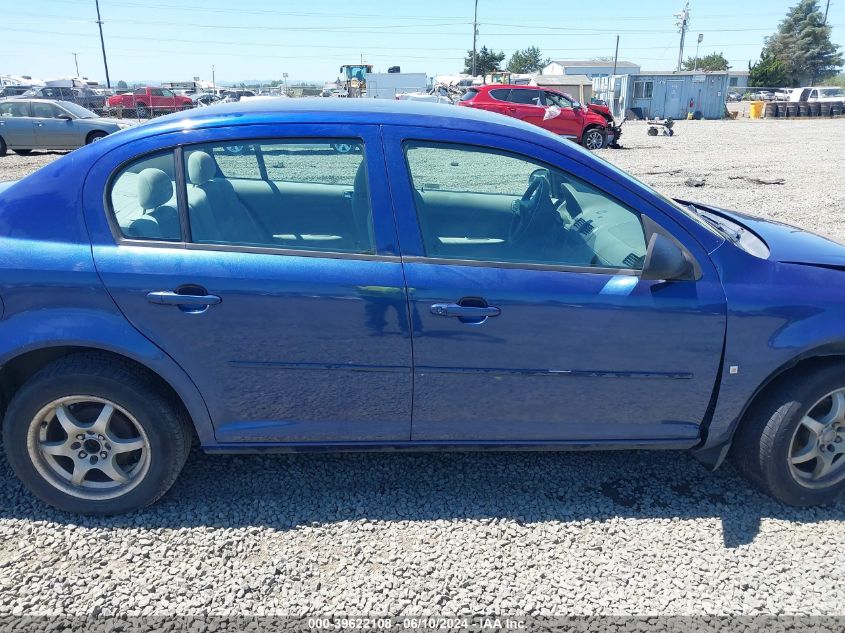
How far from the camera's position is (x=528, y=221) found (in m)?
2.91

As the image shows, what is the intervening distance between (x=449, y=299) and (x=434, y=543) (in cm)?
106

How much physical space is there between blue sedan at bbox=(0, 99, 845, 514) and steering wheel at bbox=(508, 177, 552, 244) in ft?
0.16

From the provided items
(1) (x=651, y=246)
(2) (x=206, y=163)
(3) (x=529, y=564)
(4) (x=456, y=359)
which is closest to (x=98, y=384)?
(2) (x=206, y=163)

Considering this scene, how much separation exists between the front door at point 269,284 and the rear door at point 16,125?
16576mm

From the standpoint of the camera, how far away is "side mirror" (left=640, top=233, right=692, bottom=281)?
256 cm

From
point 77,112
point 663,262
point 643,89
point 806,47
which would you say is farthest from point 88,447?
point 806,47

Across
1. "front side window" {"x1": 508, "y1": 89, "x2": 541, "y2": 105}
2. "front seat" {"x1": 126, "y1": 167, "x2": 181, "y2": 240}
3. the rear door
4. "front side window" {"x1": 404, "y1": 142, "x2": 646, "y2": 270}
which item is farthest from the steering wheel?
"front side window" {"x1": 508, "y1": 89, "x2": 541, "y2": 105}

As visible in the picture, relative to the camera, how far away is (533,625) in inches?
90.0

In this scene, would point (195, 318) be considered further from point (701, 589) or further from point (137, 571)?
point (701, 589)

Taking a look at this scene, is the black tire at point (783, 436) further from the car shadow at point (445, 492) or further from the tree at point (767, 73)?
the tree at point (767, 73)

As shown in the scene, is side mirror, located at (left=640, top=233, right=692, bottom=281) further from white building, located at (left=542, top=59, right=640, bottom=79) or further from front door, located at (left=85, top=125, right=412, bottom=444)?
white building, located at (left=542, top=59, right=640, bottom=79)

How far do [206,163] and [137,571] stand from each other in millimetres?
1707

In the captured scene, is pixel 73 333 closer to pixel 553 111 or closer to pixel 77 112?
pixel 77 112

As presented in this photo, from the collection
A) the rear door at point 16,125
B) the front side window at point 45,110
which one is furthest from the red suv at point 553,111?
the rear door at point 16,125
